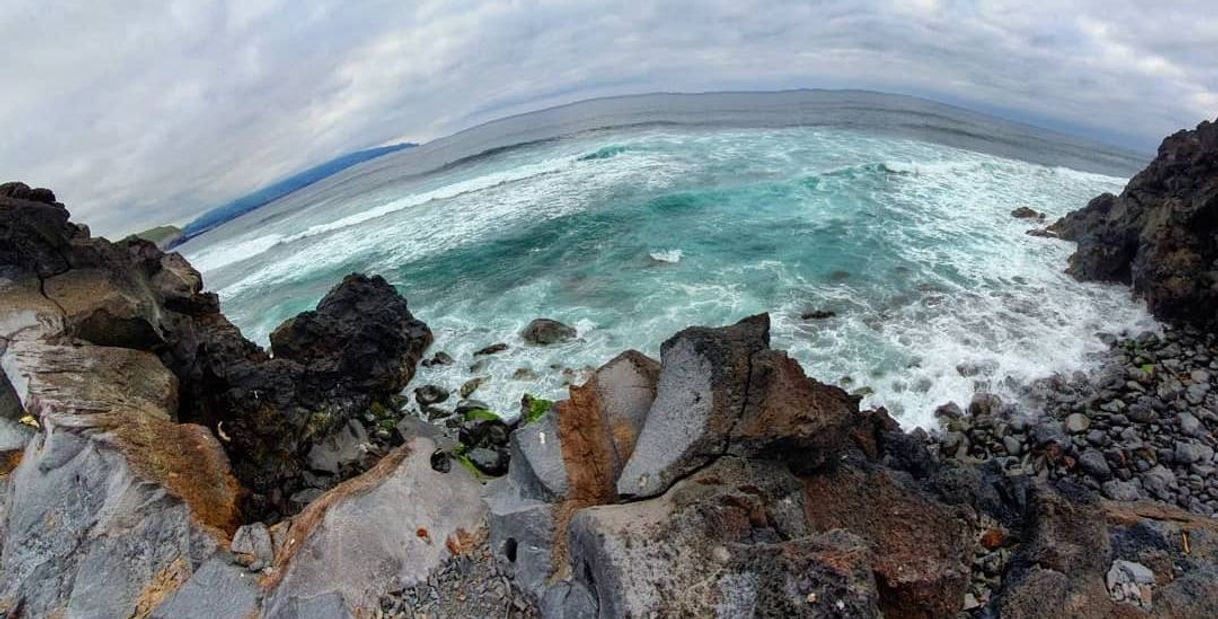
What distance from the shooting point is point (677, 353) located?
7.75m

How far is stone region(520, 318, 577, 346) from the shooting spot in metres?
15.6

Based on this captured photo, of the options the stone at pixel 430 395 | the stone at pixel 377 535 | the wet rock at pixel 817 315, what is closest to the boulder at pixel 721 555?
the stone at pixel 377 535

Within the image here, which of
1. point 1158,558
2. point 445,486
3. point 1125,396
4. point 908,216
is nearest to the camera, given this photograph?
point 1158,558

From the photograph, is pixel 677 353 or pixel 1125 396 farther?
pixel 1125 396

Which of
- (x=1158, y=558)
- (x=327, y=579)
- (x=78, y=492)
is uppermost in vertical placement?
(x=78, y=492)

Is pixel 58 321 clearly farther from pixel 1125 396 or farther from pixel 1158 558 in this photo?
pixel 1125 396

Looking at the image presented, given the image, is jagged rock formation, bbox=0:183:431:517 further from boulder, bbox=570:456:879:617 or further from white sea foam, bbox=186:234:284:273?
white sea foam, bbox=186:234:284:273

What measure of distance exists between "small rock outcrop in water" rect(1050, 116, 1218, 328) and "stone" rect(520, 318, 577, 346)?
14.3m

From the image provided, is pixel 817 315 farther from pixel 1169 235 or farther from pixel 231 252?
Result: pixel 231 252

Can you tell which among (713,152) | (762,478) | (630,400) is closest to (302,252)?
(713,152)

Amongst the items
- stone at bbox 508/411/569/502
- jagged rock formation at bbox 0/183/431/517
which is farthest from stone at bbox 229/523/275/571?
stone at bbox 508/411/569/502

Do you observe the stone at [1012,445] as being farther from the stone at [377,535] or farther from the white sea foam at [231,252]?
the white sea foam at [231,252]

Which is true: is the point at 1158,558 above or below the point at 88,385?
below

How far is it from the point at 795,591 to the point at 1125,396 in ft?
36.1
